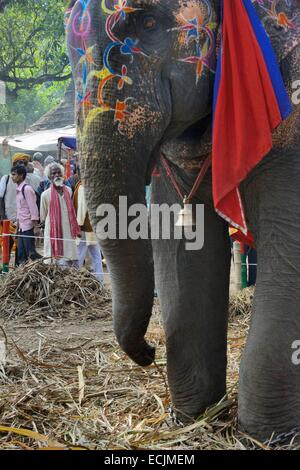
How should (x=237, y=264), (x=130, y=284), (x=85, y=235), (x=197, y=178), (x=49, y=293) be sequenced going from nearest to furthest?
(x=130, y=284)
(x=197, y=178)
(x=49, y=293)
(x=237, y=264)
(x=85, y=235)

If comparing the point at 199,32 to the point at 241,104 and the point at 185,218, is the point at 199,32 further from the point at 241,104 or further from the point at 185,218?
the point at 185,218

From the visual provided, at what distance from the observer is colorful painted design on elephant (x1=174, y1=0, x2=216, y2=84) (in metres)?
2.72

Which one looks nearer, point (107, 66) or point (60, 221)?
point (107, 66)

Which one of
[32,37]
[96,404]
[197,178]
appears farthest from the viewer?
[32,37]

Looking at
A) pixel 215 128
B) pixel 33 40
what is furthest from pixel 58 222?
pixel 33 40

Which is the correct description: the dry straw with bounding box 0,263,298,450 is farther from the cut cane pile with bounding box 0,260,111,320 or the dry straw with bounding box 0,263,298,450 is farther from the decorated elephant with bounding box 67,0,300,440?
the decorated elephant with bounding box 67,0,300,440

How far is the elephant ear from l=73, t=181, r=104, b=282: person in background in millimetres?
5892

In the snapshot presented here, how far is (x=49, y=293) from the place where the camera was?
7219 mm

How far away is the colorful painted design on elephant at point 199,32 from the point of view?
272 cm

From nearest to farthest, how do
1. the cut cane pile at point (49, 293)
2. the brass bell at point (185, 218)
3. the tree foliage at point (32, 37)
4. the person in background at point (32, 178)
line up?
the brass bell at point (185, 218) → the cut cane pile at point (49, 293) → the person in background at point (32, 178) → the tree foliage at point (32, 37)

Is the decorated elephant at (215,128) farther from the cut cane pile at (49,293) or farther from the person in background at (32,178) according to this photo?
the person in background at (32,178)

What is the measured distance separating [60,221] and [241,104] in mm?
5985

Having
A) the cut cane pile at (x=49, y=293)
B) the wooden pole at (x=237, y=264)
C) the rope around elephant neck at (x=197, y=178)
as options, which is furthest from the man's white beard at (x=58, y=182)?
the rope around elephant neck at (x=197, y=178)
